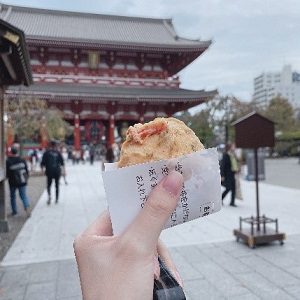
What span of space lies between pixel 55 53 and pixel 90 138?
954cm

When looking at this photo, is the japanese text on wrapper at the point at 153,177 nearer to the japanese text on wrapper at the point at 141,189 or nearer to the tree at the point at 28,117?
the japanese text on wrapper at the point at 141,189

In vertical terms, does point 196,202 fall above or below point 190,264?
above

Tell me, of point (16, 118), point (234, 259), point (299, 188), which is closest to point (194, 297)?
point (234, 259)

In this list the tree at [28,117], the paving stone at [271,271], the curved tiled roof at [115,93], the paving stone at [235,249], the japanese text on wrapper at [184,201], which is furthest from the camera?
the curved tiled roof at [115,93]

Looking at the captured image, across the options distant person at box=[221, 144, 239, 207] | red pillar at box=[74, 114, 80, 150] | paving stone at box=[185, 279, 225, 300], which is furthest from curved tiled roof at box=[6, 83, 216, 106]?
paving stone at box=[185, 279, 225, 300]

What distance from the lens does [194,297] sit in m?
3.99

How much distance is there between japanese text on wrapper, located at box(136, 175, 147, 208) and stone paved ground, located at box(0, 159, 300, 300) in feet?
10.4

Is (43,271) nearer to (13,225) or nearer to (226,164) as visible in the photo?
(13,225)

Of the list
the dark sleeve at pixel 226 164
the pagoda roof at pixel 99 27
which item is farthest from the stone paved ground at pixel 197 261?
the pagoda roof at pixel 99 27

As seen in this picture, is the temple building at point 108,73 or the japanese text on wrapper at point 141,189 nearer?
the japanese text on wrapper at point 141,189

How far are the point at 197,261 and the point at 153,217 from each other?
431 cm

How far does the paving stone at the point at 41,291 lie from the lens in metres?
4.10

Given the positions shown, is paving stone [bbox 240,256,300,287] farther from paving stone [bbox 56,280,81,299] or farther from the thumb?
the thumb

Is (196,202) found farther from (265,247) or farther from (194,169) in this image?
(265,247)
